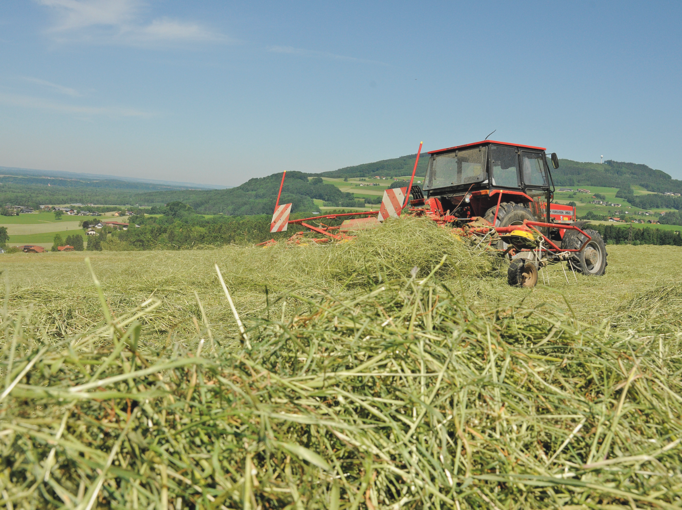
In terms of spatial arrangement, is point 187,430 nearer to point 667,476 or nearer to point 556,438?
point 556,438

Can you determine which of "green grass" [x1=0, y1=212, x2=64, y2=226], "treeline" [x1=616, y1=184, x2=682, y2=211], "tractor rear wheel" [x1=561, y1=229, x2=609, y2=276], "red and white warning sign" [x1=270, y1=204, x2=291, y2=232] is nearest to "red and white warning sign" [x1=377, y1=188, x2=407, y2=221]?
"red and white warning sign" [x1=270, y1=204, x2=291, y2=232]

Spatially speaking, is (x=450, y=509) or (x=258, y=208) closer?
(x=450, y=509)

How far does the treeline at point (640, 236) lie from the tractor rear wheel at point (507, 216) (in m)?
13.1

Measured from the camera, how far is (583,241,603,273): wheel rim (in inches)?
304

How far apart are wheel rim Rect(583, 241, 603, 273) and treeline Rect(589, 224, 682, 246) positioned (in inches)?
450

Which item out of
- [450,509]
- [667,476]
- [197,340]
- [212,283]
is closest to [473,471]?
[450,509]

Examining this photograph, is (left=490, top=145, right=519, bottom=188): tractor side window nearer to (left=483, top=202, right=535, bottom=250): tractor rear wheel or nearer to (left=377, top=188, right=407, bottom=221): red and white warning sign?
(left=483, top=202, right=535, bottom=250): tractor rear wheel

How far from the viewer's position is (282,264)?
574cm

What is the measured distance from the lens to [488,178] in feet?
23.7

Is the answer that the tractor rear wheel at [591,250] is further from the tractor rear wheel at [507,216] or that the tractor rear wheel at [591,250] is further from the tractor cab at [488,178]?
the tractor rear wheel at [507,216]

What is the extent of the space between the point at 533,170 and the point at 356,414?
780 centimetres

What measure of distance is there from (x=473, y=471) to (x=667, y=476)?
0.48 meters

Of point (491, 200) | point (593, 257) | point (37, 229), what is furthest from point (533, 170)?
point (37, 229)

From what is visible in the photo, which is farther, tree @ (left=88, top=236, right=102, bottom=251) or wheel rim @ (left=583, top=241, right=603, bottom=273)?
tree @ (left=88, top=236, right=102, bottom=251)
